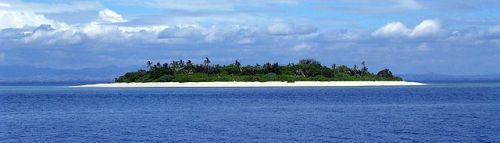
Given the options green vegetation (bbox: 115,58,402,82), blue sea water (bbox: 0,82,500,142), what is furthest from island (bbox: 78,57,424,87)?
blue sea water (bbox: 0,82,500,142)

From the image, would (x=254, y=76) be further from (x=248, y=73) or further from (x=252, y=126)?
(x=252, y=126)

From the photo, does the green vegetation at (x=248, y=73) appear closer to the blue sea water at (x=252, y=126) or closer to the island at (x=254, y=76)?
the island at (x=254, y=76)

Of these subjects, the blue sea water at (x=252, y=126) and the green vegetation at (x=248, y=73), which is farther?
the green vegetation at (x=248, y=73)

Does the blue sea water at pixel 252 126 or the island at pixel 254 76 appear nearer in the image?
the blue sea water at pixel 252 126

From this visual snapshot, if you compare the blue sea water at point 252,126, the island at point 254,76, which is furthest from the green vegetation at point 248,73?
the blue sea water at point 252,126

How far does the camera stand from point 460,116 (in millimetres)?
57625

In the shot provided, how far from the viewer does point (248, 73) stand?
184 m

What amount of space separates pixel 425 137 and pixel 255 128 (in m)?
11.3

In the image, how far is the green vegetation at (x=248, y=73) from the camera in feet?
584

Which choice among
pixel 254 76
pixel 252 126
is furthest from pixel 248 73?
pixel 252 126

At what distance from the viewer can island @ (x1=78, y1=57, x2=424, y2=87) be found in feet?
575

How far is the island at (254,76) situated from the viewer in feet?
575

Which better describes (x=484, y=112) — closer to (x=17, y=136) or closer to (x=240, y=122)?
(x=240, y=122)

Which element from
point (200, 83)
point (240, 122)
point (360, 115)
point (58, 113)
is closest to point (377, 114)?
point (360, 115)
